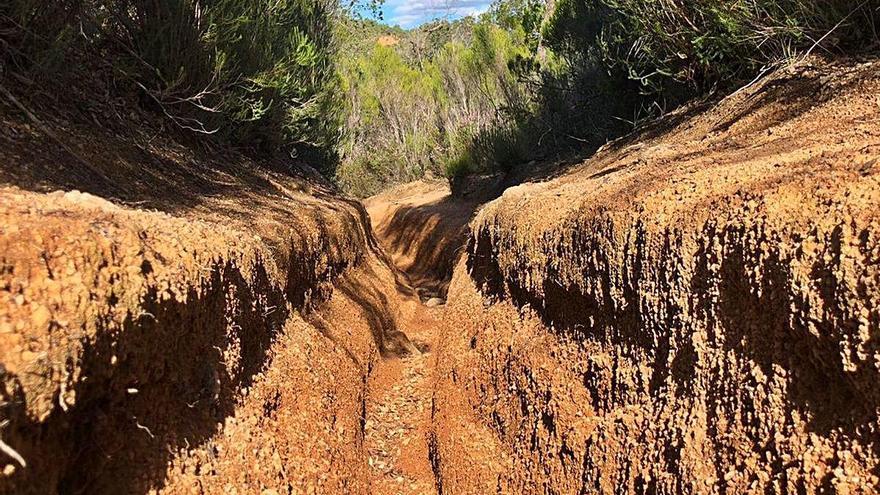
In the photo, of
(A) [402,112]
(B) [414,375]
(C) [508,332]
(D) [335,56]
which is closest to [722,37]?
(C) [508,332]

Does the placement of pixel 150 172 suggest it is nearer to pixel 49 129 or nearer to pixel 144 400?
pixel 49 129

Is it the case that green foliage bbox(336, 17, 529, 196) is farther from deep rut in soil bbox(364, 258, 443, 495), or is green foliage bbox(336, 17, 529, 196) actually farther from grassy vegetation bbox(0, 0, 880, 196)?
deep rut in soil bbox(364, 258, 443, 495)

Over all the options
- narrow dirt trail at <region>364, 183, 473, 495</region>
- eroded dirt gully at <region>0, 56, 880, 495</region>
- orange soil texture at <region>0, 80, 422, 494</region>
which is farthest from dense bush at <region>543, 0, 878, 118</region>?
orange soil texture at <region>0, 80, 422, 494</region>

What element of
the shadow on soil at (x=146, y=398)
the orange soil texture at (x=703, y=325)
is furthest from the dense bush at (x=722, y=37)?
the shadow on soil at (x=146, y=398)

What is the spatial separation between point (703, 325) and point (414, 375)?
4308mm

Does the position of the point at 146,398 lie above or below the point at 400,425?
above

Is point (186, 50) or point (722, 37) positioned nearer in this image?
point (722, 37)

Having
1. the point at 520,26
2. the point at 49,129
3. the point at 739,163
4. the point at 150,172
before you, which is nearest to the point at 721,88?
the point at 739,163

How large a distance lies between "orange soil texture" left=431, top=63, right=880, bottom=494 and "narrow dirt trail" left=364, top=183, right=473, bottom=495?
0.25 m

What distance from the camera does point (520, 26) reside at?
60.1 feet

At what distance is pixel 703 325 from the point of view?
248cm

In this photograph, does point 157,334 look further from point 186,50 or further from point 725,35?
point 725,35

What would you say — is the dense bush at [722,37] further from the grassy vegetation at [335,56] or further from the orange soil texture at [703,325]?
the orange soil texture at [703,325]

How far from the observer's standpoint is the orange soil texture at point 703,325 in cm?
189
